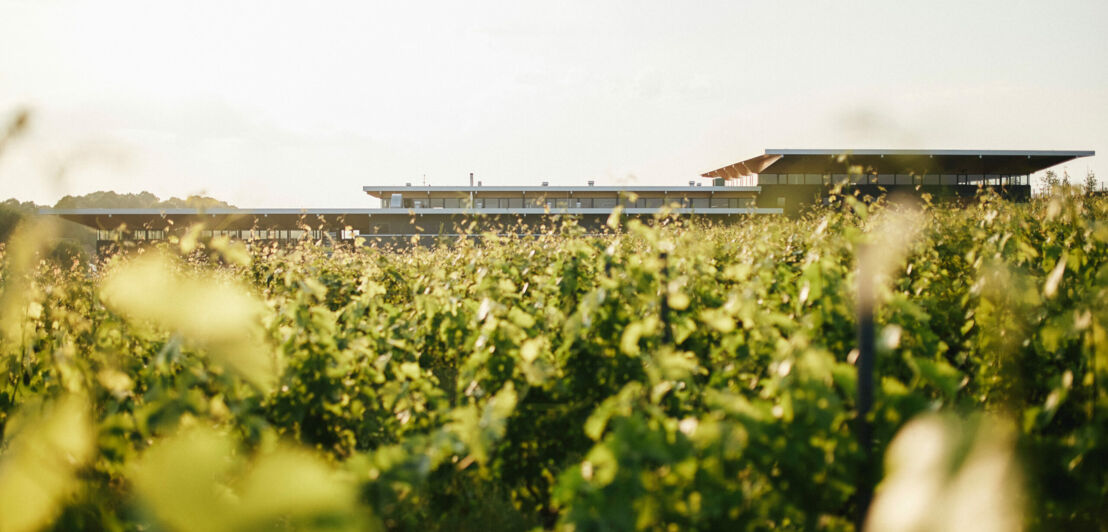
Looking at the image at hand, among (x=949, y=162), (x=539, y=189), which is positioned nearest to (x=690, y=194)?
(x=539, y=189)

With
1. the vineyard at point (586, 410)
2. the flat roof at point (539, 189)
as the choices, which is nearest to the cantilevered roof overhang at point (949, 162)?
the flat roof at point (539, 189)

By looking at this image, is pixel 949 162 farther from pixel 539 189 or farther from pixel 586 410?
pixel 586 410

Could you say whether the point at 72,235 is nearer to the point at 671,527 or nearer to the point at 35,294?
the point at 35,294

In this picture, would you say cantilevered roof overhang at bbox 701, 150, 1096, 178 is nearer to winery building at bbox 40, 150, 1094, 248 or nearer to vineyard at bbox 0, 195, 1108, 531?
winery building at bbox 40, 150, 1094, 248

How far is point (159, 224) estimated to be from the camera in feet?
123

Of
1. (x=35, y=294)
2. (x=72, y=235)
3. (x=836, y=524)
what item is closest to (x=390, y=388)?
(x=836, y=524)

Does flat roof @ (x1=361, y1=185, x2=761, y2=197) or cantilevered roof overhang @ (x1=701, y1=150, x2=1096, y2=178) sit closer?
cantilevered roof overhang @ (x1=701, y1=150, x2=1096, y2=178)

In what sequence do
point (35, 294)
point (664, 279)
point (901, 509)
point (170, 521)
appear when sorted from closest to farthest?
point (170, 521)
point (901, 509)
point (664, 279)
point (35, 294)

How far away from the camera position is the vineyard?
3.93ft

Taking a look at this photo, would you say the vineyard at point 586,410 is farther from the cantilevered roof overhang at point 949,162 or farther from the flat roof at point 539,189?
the flat roof at point 539,189

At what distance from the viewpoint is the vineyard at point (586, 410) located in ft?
3.93

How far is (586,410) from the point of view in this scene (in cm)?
244

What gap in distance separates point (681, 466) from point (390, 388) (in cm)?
125

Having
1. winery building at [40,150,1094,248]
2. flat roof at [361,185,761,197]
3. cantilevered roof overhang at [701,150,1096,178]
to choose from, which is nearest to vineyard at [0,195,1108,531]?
winery building at [40,150,1094,248]
